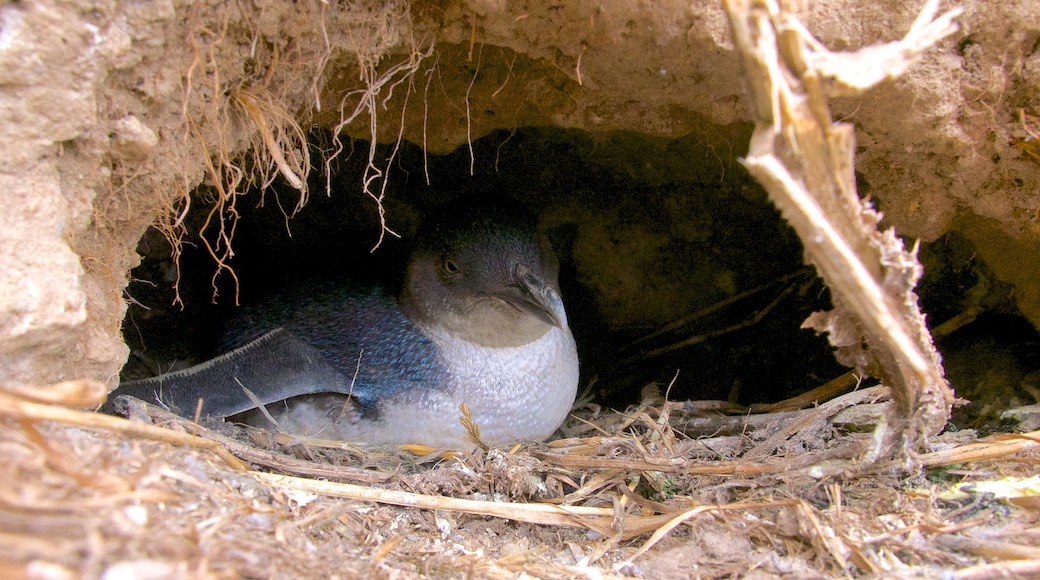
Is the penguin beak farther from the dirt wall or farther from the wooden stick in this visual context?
the wooden stick

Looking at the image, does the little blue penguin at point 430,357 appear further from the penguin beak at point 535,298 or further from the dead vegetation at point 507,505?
the dead vegetation at point 507,505

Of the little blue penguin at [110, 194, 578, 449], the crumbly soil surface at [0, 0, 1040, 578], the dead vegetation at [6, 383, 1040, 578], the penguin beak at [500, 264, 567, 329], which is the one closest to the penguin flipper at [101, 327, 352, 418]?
the little blue penguin at [110, 194, 578, 449]

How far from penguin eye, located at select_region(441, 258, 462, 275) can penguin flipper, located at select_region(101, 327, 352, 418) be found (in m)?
0.53

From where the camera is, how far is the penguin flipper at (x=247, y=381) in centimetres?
233

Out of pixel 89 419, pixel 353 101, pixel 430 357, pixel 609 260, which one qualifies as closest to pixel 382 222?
pixel 353 101

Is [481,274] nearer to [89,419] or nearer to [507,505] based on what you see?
[507,505]

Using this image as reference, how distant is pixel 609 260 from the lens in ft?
12.2

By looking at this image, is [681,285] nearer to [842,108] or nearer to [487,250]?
[487,250]

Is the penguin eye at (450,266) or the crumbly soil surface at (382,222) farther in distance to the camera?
the penguin eye at (450,266)

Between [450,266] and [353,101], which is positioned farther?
[450,266]

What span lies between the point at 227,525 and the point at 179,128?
1005 mm

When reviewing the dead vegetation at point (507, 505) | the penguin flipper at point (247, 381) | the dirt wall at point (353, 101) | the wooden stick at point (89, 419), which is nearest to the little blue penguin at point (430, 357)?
the penguin flipper at point (247, 381)

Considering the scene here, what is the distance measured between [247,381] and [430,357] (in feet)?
2.03

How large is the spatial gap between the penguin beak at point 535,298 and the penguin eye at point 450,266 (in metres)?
0.22
